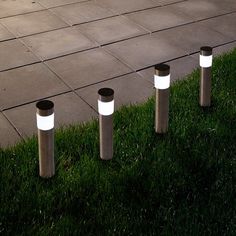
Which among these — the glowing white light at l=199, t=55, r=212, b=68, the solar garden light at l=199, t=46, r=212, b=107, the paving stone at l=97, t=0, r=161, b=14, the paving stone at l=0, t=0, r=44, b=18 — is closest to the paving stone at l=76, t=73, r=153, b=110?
the solar garden light at l=199, t=46, r=212, b=107

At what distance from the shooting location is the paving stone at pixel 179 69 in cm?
665

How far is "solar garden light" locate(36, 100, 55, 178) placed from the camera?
4328 millimetres

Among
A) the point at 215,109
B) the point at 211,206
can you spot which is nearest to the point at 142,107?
the point at 215,109

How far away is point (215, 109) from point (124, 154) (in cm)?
135

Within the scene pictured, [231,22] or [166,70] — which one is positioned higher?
[166,70]

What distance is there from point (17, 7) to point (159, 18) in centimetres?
237

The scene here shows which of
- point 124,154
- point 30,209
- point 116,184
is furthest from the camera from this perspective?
point 124,154

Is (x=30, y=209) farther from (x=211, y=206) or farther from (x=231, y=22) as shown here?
(x=231, y=22)

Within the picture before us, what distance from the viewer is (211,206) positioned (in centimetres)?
443

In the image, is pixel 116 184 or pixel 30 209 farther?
pixel 116 184

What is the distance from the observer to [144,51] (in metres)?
7.27

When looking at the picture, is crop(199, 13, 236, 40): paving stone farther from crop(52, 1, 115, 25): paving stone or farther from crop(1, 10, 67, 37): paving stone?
crop(1, 10, 67, 37): paving stone

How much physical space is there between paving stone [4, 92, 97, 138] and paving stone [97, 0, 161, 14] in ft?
9.97

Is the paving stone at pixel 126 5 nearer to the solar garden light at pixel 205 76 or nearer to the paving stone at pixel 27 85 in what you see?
the paving stone at pixel 27 85
